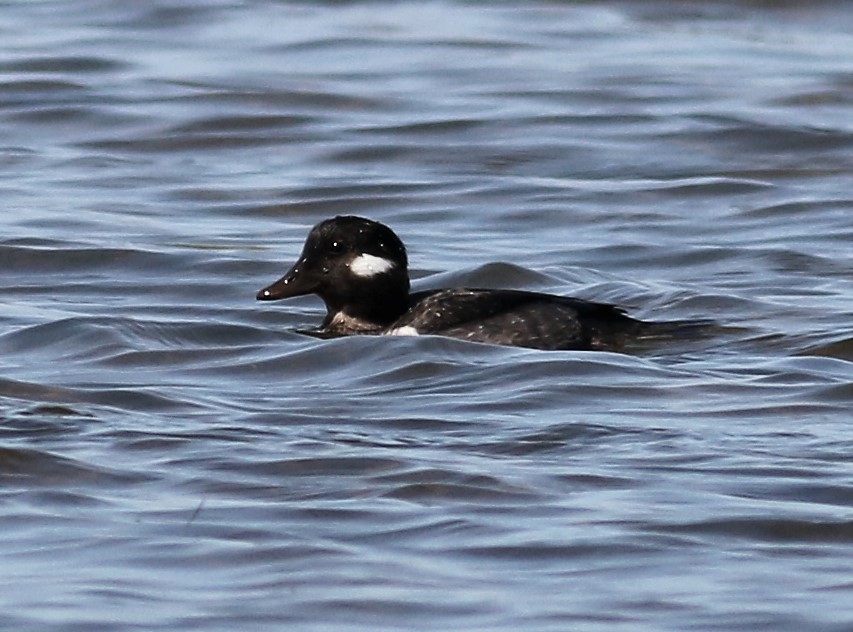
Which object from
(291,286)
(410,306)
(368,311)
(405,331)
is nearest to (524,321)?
(405,331)

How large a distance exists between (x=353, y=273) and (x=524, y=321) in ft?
3.69

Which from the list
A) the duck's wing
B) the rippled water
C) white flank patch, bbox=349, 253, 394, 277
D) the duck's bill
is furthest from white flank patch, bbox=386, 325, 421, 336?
the duck's bill

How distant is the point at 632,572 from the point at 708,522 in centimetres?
50

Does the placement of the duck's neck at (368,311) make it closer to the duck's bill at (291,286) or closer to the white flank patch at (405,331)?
the duck's bill at (291,286)

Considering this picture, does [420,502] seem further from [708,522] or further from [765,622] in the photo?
[765,622]

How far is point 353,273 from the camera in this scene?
35.2 ft

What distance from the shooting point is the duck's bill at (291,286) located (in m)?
10.8

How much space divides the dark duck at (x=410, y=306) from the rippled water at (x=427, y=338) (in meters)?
0.17

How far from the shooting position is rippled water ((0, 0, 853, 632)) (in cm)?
648

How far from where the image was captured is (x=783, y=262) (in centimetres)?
1192

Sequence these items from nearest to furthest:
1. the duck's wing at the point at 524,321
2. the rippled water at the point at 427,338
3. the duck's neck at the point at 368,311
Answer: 1. the rippled water at the point at 427,338
2. the duck's wing at the point at 524,321
3. the duck's neck at the point at 368,311

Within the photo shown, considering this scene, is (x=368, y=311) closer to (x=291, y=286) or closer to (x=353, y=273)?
(x=353, y=273)

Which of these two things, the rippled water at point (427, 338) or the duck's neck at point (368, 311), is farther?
the duck's neck at point (368, 311)

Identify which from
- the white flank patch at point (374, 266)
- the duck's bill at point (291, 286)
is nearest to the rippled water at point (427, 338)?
the duck's bill at point (291, 286)
